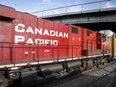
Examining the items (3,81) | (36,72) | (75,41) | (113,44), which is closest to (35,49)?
(36,72)

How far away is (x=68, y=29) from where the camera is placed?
13.4 m

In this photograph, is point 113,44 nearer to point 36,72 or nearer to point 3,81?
point 36,72

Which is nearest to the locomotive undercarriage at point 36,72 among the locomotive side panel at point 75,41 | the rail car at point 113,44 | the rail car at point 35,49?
the rail car at point 35,49

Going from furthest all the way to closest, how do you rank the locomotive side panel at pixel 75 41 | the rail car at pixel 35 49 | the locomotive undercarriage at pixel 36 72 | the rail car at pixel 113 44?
the rail car at pixel 113 44, the locomotive side panel at pixel 75 41, the rail car at pixel 35 49, the locomotive undercarriage at pixel 36 72

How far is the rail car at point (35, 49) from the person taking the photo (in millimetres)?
8000

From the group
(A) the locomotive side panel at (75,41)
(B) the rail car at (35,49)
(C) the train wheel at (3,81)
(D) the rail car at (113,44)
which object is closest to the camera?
(C) the train wheel at (3,81)

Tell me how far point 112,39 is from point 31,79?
18.5 metres

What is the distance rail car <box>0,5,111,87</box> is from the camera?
8000 millimetres

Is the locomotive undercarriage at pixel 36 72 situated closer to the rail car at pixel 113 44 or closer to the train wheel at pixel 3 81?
the train wheel at pixel 3 81

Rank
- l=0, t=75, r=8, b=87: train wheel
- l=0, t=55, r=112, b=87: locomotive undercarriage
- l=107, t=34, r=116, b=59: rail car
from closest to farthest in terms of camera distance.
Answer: l=0, t=75, r=8, b=87: train wheel < l=0, t=55, r=112, b=87: locomotive undercarriage < l=107, t=34, r=116, b=59: rail car

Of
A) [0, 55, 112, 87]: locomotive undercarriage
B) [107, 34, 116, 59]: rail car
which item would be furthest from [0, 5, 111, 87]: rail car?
[107, 34, 116, 59]: rail car

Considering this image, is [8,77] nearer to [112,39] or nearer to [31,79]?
[31,79]

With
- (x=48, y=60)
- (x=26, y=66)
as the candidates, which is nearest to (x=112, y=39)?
(x=48, y=60)

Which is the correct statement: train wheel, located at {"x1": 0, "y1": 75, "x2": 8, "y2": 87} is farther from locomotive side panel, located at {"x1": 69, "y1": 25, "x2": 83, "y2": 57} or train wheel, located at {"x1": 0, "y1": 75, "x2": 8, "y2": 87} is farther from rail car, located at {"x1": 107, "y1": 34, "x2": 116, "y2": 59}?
rail car, located at {"x1": 107, "y1": 34, "x2": 116, "y2": 59}
